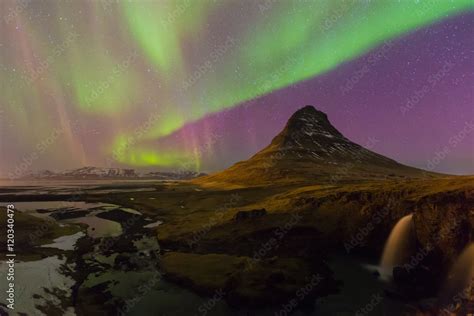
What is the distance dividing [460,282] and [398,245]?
14.6 meters

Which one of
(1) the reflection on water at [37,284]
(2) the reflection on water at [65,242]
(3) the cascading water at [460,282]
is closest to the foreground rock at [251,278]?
(3) the cascading water at [460,282]

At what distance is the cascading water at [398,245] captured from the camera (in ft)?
191

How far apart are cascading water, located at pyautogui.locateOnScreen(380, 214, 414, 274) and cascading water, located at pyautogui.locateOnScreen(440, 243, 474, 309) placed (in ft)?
29.5

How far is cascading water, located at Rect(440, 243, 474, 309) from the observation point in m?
41.4

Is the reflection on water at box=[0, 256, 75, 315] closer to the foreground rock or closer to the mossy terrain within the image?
the foreground rock

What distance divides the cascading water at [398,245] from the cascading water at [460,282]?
898cm

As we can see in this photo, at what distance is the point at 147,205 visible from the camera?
140375mm

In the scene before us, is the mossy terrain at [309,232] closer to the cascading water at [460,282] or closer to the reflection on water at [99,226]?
the cascading water at [460,282]

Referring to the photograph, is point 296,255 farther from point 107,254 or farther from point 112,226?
point 112,226

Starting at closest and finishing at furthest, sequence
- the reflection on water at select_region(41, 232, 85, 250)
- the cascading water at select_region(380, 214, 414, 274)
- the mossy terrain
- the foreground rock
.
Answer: the foreground rock < the mossy terrain < the cascading water at select_region(380, 214, 414, 274) < the reflection on water at select_region(41, 232, 85, 250)

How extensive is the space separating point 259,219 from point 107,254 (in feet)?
125

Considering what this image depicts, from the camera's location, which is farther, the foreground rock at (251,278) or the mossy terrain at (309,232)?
the mossy terrain at (309,232)

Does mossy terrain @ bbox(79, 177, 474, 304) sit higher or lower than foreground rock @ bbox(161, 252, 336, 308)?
higher

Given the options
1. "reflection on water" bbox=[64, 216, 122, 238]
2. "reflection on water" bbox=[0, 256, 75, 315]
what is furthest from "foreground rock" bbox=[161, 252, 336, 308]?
"reflection on water" bbox=[64, 216, 122, 238]
